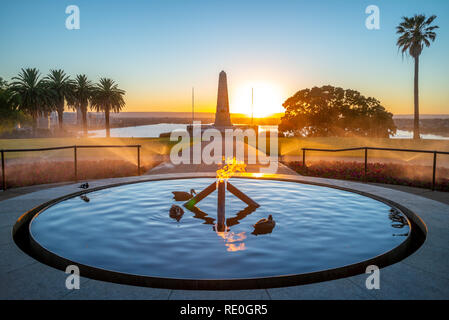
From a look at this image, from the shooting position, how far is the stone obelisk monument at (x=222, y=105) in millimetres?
43469

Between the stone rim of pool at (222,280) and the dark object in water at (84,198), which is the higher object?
the dark object in water at (84,198)

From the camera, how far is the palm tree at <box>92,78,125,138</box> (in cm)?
6206

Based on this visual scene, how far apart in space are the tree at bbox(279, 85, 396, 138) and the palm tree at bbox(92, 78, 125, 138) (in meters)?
35.0

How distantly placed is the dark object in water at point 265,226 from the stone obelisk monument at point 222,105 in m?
38.7

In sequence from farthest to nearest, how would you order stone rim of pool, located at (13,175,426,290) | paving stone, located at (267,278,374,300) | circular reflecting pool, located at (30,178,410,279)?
circular reflecting pool, located at (30,178,410,279) < stone rim of pool, located at (13,175,426,290) < paving stone, located at (267,278,374,300)

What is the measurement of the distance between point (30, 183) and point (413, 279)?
1177 centimetres

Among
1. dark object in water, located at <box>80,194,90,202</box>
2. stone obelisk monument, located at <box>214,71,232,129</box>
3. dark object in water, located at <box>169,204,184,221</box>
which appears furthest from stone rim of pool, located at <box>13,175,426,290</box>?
stone obelisk monument, located at <box>214,71,232,129</box>

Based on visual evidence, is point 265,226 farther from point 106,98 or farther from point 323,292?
point 106,98

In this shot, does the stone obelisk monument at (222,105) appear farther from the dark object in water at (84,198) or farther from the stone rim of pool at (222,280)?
the stone rim of pool at (222,280)

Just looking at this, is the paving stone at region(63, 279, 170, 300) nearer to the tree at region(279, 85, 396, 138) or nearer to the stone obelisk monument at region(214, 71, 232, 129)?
the stone obelisk monument at region(214, 71, 232, 129)

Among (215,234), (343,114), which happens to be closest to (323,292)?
(215,234)

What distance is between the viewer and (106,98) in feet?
204

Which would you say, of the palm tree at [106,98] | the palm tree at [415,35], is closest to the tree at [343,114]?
the palm tree at [415,35]
